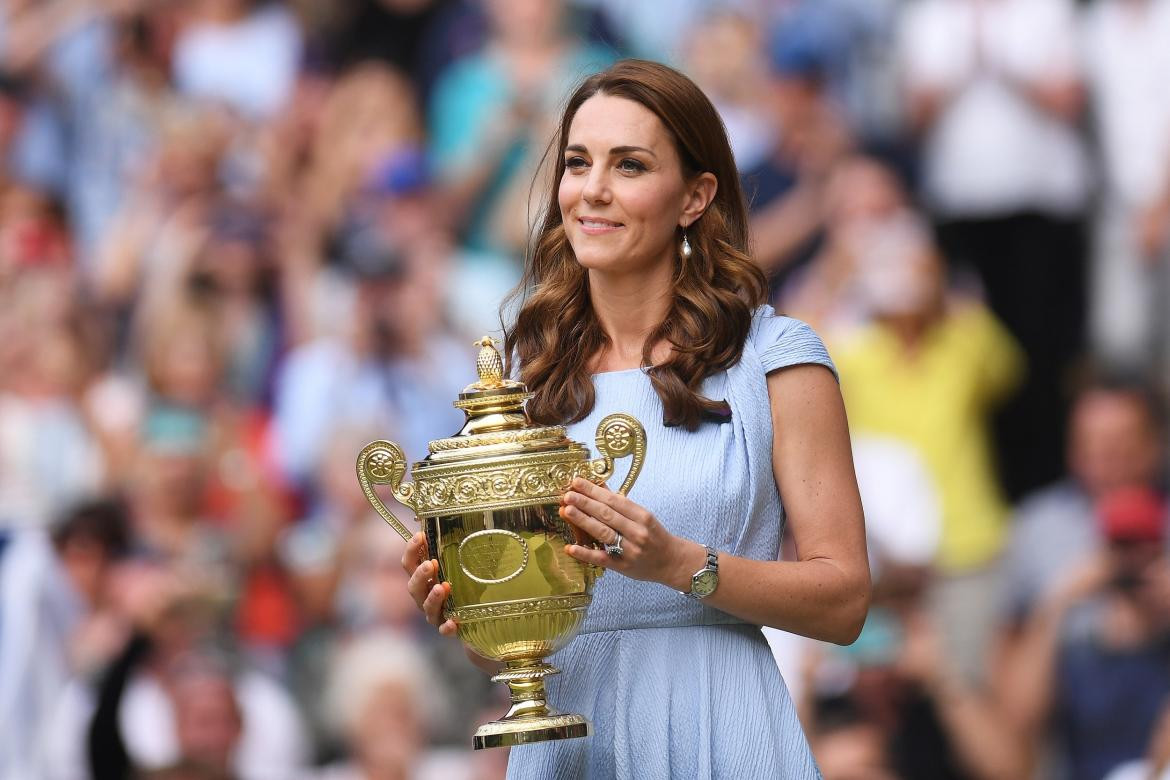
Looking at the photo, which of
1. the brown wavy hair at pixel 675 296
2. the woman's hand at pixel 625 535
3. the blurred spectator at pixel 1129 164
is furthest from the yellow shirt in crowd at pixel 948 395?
the woman's hand at pixel 625 535

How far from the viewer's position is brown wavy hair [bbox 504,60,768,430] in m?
2.91

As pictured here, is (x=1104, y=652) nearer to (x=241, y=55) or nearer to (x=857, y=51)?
(x=857, y=51)

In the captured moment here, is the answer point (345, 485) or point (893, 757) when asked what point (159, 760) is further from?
point (893, 757)

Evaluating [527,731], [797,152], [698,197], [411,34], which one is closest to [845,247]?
[797,152]

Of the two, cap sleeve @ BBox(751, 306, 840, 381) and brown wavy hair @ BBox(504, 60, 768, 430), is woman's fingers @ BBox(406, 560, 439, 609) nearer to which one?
brown wavy hair @ BBox(504, 60, 768, 430)

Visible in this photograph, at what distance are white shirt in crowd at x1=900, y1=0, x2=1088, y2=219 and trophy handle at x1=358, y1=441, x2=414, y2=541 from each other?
197 inches

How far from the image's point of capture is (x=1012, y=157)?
295 inches

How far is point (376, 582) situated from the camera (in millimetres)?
7539

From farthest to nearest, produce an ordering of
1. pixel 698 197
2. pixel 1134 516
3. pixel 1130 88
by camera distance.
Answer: pixel 1130 88
pixel 1134 516
pixel 698 197

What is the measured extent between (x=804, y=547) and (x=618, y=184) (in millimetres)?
590

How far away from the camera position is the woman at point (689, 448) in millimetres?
2844

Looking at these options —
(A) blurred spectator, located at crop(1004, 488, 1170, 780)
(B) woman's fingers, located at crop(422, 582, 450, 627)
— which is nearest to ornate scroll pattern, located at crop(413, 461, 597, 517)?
(B) woman's fingers, located at crop(422, 582, 450, 627)

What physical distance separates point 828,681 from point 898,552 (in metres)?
0.70

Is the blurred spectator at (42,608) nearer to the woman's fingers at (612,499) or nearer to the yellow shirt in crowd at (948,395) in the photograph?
the yellow shirt in crowd at (948,395)
